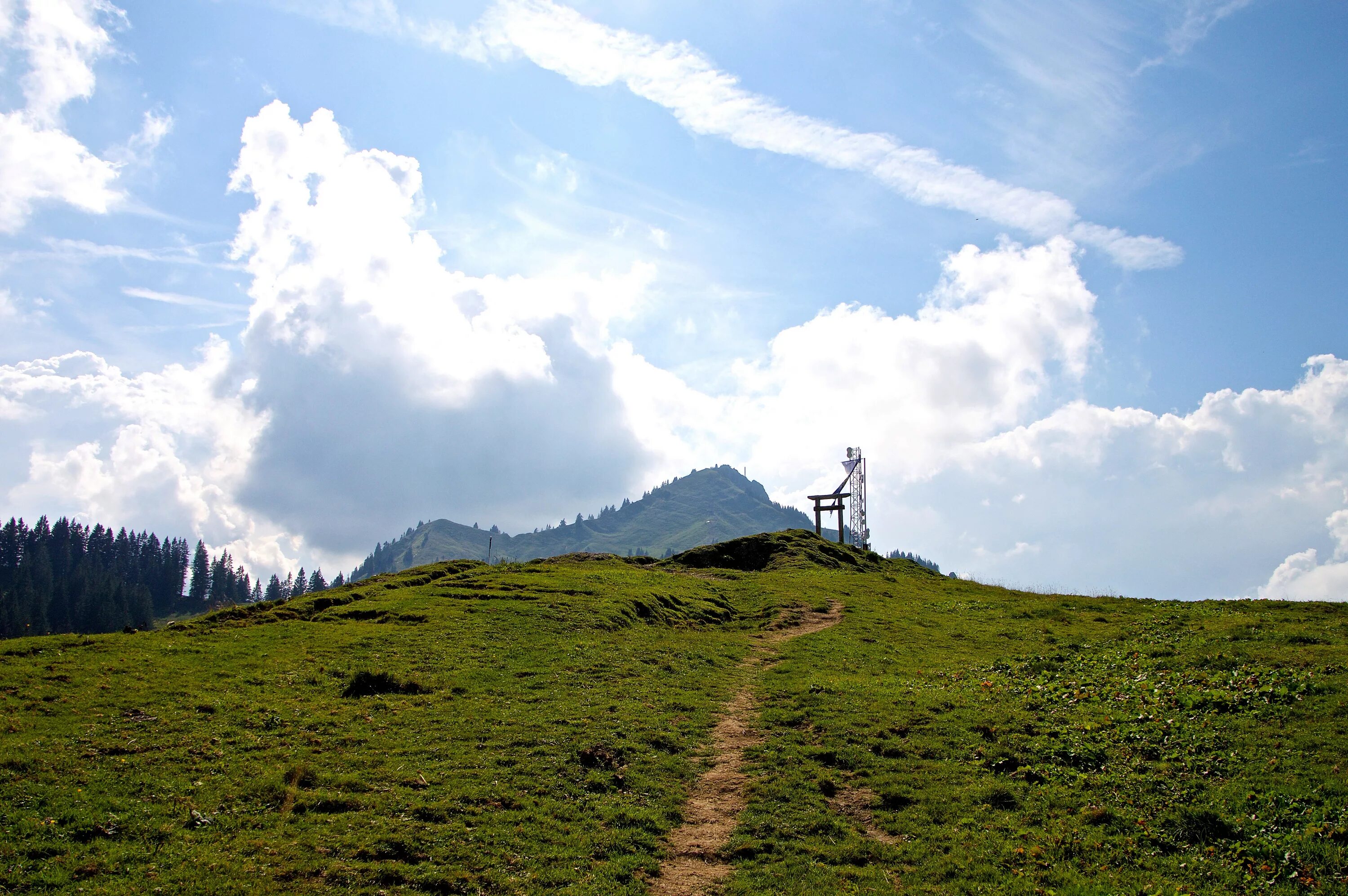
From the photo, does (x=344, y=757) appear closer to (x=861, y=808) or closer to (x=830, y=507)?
(x=861, y=808)

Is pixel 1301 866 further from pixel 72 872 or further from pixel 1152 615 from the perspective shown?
pixel 1152 615

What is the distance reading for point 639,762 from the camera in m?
22.0

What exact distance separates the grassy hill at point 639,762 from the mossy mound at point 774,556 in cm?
3740

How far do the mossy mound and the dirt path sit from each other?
44.2 m

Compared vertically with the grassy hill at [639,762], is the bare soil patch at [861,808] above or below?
below

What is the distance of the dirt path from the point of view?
1617cm

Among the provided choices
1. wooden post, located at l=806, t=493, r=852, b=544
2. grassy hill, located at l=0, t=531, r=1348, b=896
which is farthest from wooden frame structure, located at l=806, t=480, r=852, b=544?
grassy hill, located at l=0, t=531, r=1348, b=896

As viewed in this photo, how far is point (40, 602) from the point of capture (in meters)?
179

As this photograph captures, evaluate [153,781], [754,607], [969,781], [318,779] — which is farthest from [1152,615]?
[153,781]

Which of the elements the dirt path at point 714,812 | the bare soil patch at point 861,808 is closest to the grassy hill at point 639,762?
the bare soil patch at point 861,808

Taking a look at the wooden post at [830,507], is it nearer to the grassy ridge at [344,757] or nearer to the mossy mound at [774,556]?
the mossy mound at [774,556]

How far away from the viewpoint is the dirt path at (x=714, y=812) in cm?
1617

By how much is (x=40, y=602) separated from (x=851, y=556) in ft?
646

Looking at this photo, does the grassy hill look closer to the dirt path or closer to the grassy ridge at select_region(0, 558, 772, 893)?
the grassy ridge at select_region(0, 558, 772, 893)
